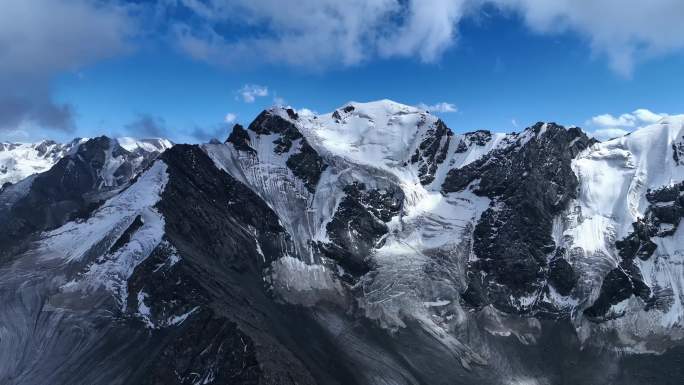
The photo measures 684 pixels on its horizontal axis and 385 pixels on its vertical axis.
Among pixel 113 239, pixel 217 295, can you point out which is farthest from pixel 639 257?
pixel 113 239

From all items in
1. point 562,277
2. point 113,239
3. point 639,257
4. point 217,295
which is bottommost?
point 562,277

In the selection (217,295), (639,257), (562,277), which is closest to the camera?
(217,295)

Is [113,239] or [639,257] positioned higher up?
[113,239]

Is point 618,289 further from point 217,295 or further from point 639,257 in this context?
point 217,295

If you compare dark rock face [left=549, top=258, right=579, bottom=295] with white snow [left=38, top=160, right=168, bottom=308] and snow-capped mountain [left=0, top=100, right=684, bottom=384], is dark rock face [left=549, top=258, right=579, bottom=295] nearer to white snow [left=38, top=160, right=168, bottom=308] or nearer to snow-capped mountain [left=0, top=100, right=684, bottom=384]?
snow-capped mountain [left=0, top=100, right=684, bottom=384]

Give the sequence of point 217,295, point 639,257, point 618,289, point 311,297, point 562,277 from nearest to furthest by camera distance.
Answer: point 217,295
point 311,297
point 618,289
point 562,277
point 639,257

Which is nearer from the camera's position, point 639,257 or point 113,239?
point 113,239

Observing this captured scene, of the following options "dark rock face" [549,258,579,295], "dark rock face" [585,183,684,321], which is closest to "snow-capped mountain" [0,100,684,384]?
"dark rock face" [549,258,579,295]

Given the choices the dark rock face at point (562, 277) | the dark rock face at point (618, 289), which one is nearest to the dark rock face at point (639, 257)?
the dark rock face at point (618, 289)
